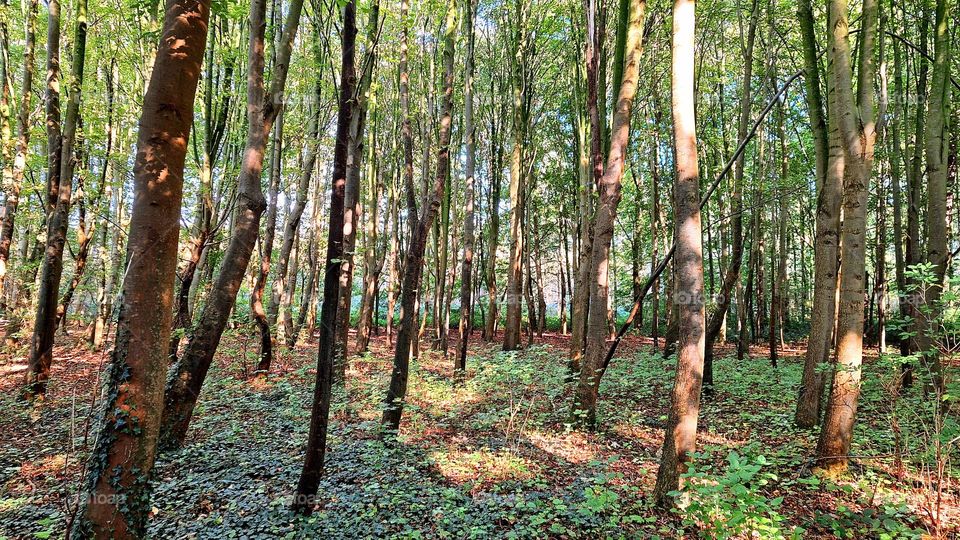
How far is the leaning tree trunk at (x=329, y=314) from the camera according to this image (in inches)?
168

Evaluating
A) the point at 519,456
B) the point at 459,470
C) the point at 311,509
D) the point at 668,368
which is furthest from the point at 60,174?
the point at 668,368

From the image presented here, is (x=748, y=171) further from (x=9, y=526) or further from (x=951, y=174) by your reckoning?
(x=9, y=526)

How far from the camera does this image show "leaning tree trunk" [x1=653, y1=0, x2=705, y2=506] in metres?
4.08

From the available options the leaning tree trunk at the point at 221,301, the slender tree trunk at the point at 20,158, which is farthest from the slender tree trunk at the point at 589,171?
the slender tree trunk at the point at 20,158

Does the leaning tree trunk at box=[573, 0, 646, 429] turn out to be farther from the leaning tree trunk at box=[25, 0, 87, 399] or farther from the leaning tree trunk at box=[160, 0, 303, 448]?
the leaning tree trunk at box=[25, 0, 87, 399]

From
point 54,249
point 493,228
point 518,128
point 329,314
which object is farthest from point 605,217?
point 54,249

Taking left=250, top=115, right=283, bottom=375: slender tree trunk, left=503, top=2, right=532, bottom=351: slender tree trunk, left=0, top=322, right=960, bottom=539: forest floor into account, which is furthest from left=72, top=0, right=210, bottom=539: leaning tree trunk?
left=503, top=2, right=532, bottom=351: slender tree trunk

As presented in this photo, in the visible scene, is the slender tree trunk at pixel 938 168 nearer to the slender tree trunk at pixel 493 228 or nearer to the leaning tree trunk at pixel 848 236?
the leaning tree trunk at pixel 848 236

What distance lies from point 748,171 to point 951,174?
8.76m

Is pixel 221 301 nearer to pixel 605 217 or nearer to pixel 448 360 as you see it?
pixel 605 217

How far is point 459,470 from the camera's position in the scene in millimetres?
5492

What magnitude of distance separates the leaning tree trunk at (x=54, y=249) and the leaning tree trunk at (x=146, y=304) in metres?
7.33

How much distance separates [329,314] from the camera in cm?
421

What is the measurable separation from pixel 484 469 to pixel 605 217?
405 cm
